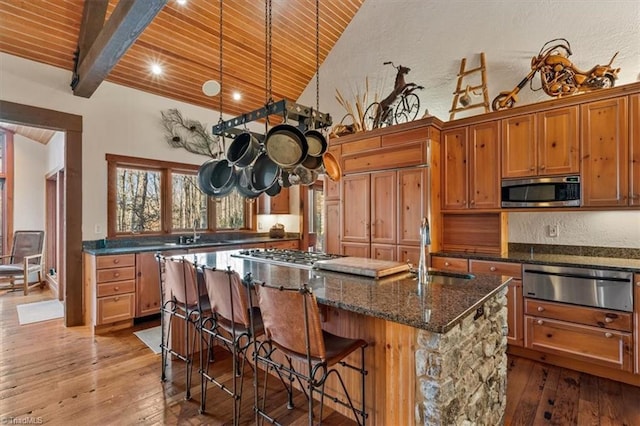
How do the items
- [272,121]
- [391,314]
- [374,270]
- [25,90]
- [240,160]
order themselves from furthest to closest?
[272,121], [25,90], [240,160], [374,270], [391,314]

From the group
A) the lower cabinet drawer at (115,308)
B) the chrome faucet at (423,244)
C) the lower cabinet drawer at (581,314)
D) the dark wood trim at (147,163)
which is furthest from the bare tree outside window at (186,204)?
the lower cabinet drawer at (581,314)

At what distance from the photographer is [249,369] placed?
2721 mm

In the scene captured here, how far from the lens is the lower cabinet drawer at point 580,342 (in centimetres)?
245

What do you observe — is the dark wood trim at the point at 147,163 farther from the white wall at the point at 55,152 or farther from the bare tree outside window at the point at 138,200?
the white wall at the point at 55,152

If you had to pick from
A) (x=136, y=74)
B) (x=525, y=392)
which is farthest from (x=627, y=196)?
(x=136, y=74)

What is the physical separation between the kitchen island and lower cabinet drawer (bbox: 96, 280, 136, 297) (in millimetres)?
2411

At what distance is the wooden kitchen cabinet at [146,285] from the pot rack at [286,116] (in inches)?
84.8

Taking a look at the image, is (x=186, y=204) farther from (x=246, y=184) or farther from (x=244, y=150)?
(x=244, y=150)

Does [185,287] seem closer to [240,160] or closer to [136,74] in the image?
[240,160]

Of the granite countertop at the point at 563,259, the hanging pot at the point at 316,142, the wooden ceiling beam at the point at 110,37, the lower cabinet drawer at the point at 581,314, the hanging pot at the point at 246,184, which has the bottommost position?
the lower cabinet drawer at the point at 581,314

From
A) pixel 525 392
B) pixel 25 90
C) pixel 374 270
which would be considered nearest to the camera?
pixel 374 270

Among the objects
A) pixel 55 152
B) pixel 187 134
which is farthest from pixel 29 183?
pixel 187 134

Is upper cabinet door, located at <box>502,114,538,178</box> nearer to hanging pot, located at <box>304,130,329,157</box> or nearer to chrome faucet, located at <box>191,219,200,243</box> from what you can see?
hanging pot, located at <box>304,130,329,157</box>

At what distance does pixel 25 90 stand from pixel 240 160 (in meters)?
3.14
